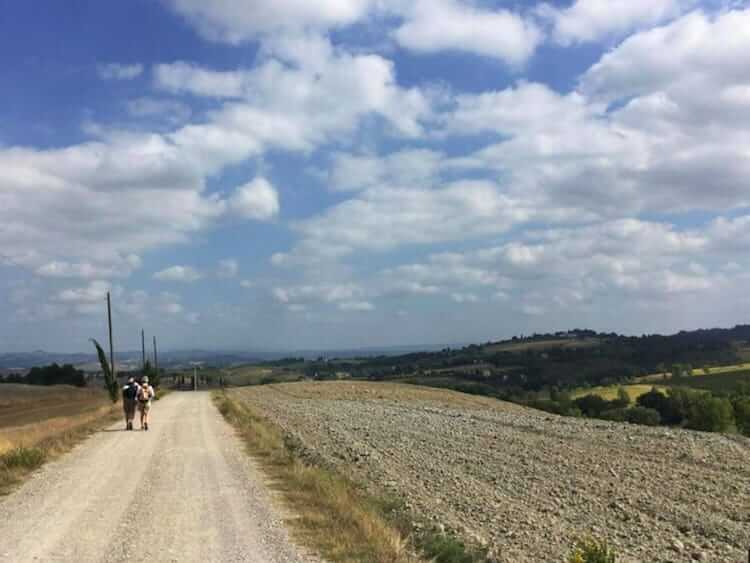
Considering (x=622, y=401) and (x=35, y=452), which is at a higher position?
(x=35, y=452)

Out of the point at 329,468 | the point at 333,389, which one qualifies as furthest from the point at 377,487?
the point at 333,389

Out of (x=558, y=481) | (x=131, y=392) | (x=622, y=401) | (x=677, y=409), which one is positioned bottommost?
(x=622, y=401)

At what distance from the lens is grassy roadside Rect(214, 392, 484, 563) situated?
31.1 feet

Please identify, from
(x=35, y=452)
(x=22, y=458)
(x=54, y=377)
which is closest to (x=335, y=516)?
(x=22, y=458)

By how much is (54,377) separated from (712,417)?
108 metres

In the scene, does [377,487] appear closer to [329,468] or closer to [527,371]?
[329,468]

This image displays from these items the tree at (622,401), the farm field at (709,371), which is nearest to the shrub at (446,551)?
the tree at (622,401)

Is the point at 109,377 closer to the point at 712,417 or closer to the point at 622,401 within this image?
the point at 712,417

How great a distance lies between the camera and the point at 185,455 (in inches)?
786

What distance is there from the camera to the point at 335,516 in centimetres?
1143

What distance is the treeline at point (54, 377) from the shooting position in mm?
120062

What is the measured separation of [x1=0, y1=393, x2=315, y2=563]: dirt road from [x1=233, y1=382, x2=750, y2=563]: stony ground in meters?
3.14

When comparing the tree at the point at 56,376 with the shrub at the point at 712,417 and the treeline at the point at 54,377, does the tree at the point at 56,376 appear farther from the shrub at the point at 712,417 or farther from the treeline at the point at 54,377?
the shrub at the point at 712,417

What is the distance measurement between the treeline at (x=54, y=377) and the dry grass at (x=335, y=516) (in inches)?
4456
